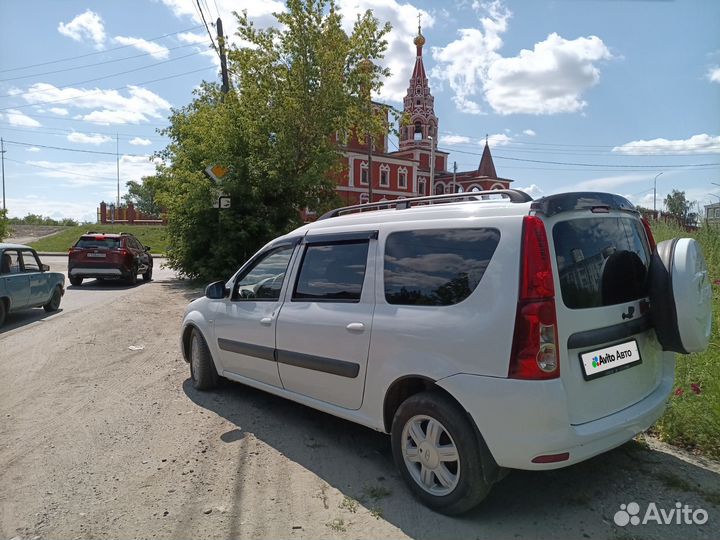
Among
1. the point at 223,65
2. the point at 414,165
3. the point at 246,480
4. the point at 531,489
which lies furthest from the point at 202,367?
the point at 414,165

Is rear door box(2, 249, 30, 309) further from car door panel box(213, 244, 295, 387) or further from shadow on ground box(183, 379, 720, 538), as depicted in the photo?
shadow on ground box(183, 379, 720, 538)

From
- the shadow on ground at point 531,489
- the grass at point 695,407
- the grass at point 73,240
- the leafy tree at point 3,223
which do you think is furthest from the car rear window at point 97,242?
the grass at point 73,240

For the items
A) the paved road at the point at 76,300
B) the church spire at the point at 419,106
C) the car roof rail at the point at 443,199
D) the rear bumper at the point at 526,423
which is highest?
the church spire at the point at 419,106

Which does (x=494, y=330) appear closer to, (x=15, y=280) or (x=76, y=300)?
(x=15, y=280)

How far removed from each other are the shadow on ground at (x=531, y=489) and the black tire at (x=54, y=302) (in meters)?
8.39

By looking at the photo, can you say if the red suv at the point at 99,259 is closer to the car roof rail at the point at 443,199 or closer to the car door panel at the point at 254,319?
the car door panel at the point at 254,319

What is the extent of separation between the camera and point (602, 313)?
10.0 ft

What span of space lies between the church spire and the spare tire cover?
72245mm

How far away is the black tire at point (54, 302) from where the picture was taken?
10837 millimetres

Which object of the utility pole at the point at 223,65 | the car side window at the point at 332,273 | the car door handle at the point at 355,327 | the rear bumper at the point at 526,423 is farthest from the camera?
the utility pole at the point at 223,65

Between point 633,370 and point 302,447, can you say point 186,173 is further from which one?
point 633,370

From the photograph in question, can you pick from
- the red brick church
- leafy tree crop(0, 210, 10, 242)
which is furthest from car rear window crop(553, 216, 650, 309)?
the red brick church

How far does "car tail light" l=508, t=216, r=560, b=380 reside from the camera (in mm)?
2721

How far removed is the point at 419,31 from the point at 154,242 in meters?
48.6
